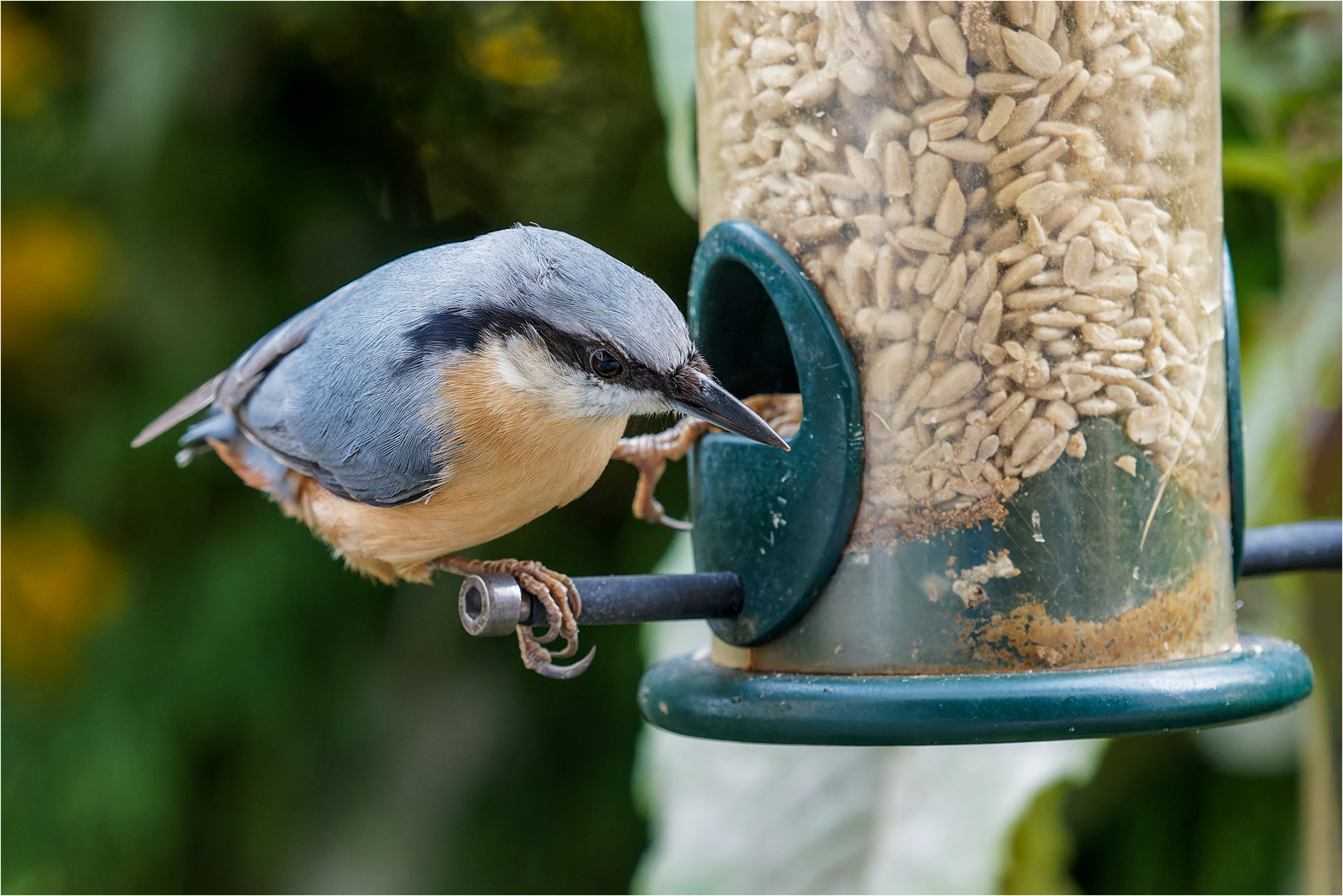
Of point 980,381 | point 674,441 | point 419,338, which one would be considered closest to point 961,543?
point 980,381

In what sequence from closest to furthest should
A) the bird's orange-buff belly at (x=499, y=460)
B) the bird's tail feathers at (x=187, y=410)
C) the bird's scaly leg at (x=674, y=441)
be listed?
the bird's orange-buff belly at (x=499, y=460) → the bird's scaly leg at (x=674, y=441) → the bird's tail feathers at (x=187, y=410)

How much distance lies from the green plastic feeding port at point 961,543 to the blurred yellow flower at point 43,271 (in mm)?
2312

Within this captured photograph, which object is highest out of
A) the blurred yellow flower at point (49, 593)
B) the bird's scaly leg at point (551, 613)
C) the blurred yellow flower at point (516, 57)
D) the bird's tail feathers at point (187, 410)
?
the blurred yellow flower at point (516, 57)

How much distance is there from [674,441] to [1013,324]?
73 centimetres

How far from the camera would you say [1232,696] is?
1.80 m

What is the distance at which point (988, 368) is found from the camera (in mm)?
1929

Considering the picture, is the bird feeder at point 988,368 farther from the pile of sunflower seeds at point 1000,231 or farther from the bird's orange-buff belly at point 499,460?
the bird's orange-buff belly at point 499,460

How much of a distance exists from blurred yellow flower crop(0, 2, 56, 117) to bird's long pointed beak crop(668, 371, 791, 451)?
2459 millimetres

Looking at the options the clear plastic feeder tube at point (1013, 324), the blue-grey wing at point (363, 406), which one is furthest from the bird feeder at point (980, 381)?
the blue-grey wing at point (363, 406)

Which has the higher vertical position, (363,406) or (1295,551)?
(363,406)

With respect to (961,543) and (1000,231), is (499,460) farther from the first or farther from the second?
(1000,231)

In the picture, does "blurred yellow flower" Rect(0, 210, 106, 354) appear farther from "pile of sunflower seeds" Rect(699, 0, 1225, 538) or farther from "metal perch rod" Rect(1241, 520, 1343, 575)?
"metal perch rod" Rect(1241, 520, 1343, 575)

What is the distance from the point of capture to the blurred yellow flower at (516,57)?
3521 millimetres

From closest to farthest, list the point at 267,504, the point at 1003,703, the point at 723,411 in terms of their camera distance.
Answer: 1. the point at 1003,703
2. the point at 723,411
3. the point at 267,504
